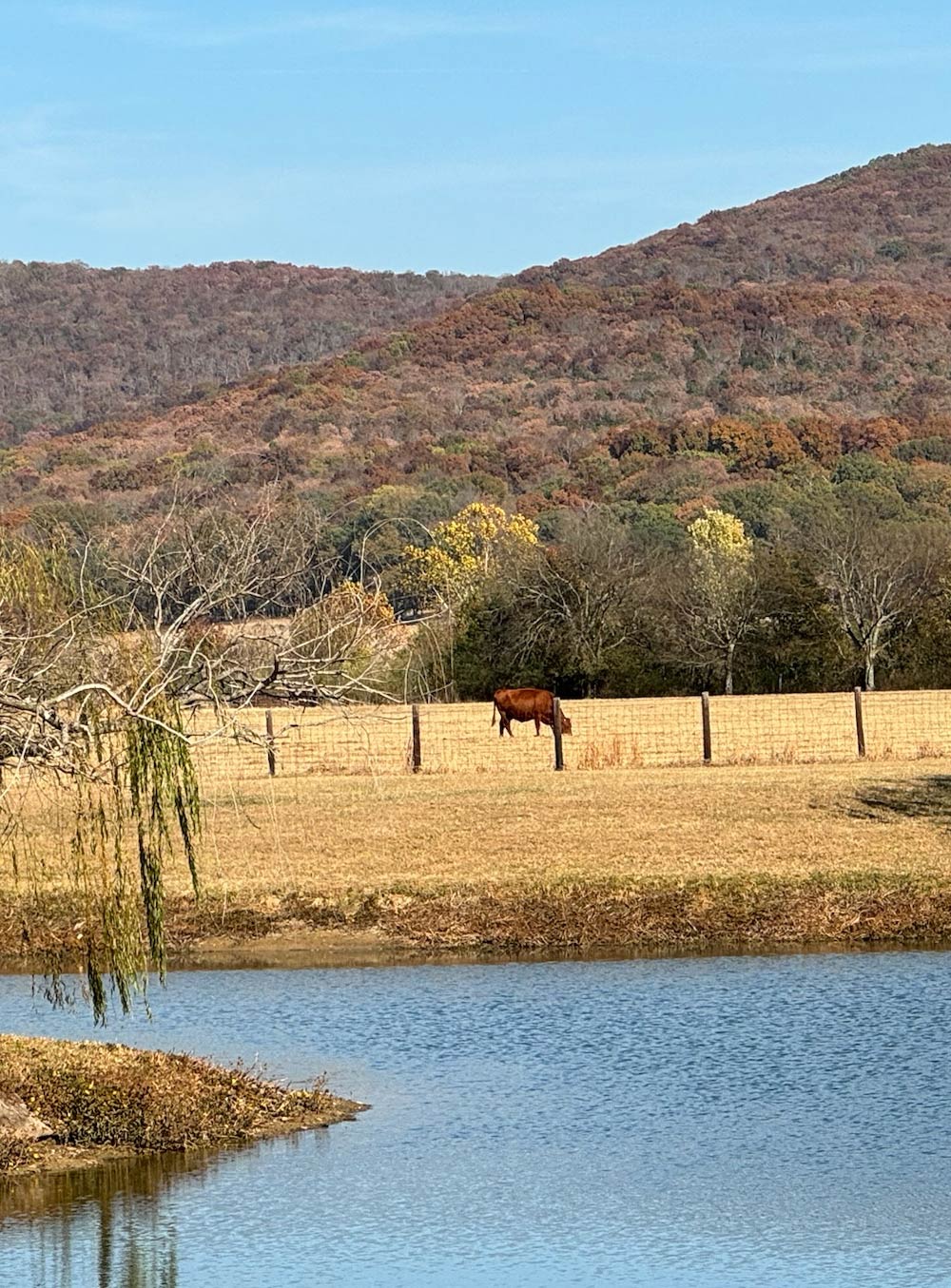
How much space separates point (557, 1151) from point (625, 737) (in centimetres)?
2821

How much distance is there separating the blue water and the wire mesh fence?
10.1m

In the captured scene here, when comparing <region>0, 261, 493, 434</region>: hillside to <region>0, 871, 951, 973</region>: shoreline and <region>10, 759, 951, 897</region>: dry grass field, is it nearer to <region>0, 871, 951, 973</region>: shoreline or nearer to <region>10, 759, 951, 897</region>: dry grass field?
<region>10, 759, 951, 897</region>: dry grass field

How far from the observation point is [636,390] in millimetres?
152750

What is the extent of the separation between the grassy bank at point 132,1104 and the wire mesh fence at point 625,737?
12778mm

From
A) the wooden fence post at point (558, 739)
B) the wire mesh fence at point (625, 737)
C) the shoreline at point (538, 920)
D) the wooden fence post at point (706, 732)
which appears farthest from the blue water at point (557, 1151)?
the wooden fence post at point (706, 732)

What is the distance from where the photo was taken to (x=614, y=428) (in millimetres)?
133875

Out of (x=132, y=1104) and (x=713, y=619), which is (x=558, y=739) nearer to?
(x=132, y=1104)

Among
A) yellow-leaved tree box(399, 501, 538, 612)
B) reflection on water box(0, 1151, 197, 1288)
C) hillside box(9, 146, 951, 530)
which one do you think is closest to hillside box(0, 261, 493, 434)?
hillside box(9, 146, 951, 530)

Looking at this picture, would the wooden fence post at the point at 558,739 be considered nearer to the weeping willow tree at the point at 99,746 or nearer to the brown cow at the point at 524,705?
the brown cow at the point at 524,705

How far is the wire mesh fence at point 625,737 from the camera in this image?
33719 millimetres

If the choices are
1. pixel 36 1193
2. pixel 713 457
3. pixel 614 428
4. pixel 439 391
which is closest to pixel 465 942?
pixel 36 1193

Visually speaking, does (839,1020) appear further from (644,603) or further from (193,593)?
(644,603)

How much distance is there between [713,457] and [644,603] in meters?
62.4

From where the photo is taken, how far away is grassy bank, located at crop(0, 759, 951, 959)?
2206 centimetres
